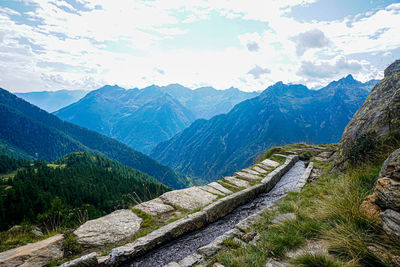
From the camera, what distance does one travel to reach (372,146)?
5.53 m

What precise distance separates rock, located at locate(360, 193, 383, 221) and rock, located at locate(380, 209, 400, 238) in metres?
0.20

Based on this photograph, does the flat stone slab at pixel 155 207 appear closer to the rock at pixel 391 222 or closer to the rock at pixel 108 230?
the rock at pixel 108 230

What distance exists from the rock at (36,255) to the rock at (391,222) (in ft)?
19.6

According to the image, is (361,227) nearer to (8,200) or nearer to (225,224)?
(225,224)

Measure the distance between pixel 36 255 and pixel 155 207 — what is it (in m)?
3.03

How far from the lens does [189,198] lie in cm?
696

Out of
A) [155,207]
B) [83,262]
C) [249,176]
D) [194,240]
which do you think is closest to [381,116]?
[249,176]

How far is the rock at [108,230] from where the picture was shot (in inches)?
172

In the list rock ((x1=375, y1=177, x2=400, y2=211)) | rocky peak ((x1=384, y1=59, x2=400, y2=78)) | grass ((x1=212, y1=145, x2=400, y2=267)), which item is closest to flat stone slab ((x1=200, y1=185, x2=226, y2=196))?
grass ((x1=212, y1=145, x2=400, y2=267))

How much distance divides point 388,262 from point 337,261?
550 millimetres

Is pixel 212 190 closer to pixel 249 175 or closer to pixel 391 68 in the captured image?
pixel 249 175

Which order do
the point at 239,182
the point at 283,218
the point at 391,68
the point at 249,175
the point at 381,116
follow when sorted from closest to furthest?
the point at 283,218
the point at 381,116
the point at 391,68
the point at 239,182
the point at 249,175

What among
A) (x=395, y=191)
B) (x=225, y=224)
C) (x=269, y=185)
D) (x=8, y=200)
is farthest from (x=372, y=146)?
(x=8, y=200)

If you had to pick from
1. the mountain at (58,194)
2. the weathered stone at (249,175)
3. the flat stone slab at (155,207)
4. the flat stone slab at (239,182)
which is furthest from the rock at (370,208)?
the mountain at (58,194)
